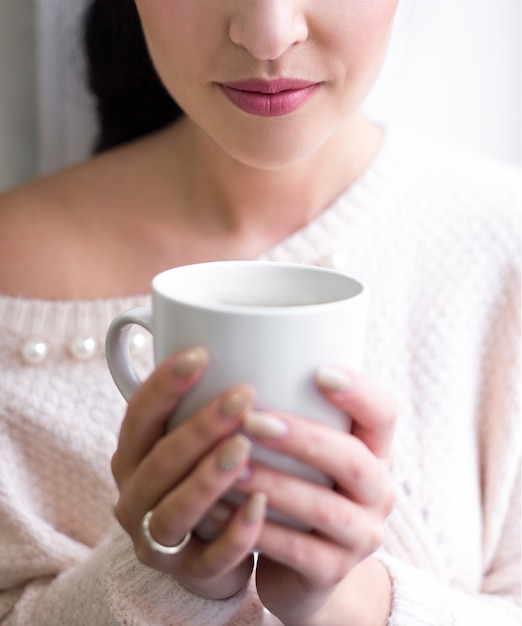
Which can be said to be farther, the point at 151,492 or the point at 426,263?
the point at 426,263

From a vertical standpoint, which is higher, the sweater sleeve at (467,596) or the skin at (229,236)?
the skin at (229,236)

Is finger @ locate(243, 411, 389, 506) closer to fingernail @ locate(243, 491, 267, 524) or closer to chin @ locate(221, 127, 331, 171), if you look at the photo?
fingernail @ locate(243, 491, 267, 524)

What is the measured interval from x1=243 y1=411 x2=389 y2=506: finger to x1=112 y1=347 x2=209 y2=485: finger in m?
0.04

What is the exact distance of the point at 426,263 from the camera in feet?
3.07

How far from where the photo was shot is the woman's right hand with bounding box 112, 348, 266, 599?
0.44m

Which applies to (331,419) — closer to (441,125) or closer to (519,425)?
(519,425)

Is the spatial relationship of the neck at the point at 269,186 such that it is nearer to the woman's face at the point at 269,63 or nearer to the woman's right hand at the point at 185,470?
the woman's face at the point at 269,63

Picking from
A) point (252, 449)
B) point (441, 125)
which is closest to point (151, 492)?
point (252, 449)

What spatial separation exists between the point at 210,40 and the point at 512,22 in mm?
670

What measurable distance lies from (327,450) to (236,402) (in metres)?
0.07

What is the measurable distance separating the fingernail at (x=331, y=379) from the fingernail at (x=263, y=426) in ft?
0.11

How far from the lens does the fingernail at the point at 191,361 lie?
0.44m

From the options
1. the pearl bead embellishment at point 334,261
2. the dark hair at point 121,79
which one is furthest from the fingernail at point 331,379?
the dark hair at point 121,79

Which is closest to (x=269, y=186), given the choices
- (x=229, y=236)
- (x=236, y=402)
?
(x=229, y=236)
